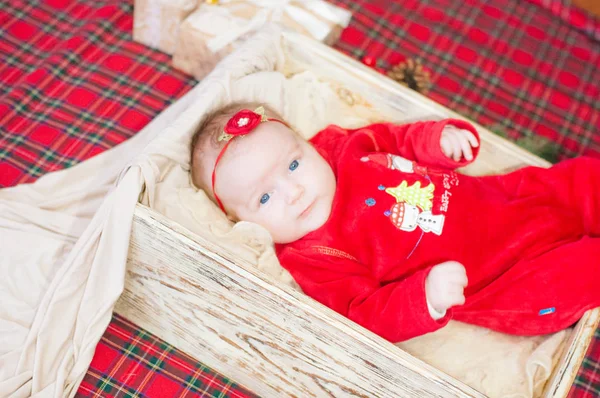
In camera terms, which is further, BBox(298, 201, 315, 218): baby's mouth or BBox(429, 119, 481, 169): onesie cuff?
BBox(429, 119, 481, 169): onesie cuff

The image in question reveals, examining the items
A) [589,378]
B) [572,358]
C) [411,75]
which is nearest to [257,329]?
[572,358]

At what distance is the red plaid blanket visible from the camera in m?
1.23

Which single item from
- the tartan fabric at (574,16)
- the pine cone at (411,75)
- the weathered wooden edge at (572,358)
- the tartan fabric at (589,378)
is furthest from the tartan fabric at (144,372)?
the tartan fabric at (574,16)

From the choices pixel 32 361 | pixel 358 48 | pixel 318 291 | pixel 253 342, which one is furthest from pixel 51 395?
pixel 358 48

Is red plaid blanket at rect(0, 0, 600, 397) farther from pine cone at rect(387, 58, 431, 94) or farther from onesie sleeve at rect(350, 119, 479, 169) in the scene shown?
onesie sleeve at rect(350, 119, 479, 169)

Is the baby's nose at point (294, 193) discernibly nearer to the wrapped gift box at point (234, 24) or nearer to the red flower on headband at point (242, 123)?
the red flower on headband at point (242, 123)

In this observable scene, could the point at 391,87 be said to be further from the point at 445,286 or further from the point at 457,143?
the point at 445,286

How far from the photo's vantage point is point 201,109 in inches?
45.8

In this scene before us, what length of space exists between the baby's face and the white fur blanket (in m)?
0.05

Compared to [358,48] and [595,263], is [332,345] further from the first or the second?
[358,48]

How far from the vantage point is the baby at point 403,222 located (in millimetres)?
1072

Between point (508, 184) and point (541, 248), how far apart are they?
171 mm

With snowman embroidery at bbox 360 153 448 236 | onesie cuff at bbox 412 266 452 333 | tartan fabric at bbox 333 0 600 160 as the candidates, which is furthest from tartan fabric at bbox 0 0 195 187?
onesie cuff at bbox 412 266 452 333

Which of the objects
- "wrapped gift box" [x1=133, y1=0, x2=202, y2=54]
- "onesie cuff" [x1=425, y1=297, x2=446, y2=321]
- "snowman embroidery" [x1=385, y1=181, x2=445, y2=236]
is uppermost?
"snowman embroidery" [x1=385, y1=181, x2=445, y2=236]
